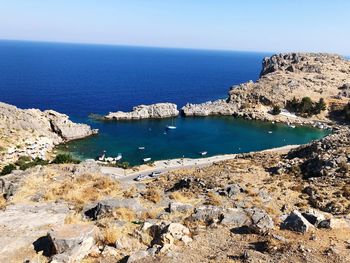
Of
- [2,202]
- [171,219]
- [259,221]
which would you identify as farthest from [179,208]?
[2,202]

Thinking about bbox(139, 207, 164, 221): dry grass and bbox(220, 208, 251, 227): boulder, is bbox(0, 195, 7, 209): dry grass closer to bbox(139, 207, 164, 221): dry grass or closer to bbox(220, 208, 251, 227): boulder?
bbox(139, 207, 164, 221): dry grass

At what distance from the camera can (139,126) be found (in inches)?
5138

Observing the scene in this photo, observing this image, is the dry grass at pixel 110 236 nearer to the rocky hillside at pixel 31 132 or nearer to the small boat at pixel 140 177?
the small boat at pixel 140 177

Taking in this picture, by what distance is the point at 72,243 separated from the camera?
23047 mm

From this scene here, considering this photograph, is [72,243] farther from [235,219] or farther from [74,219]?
[235,219]

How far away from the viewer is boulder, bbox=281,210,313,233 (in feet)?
80.5

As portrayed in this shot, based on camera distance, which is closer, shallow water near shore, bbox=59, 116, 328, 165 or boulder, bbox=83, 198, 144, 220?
boulder, bbox=83, 198, 144, 220

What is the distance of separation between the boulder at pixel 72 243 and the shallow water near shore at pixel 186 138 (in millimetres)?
67893

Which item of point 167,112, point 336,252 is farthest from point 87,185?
point 167,112

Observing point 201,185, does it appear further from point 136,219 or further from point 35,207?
point 35,207

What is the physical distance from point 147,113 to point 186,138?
99.9 ft

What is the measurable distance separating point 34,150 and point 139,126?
44.0 metres

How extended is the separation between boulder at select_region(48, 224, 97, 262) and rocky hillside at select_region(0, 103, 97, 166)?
6278 centimetres

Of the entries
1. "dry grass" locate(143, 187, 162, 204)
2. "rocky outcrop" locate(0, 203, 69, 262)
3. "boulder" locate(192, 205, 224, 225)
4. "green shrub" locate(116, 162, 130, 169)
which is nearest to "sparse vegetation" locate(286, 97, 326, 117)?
"green shrub" locate(116, 162, 130, 169)
